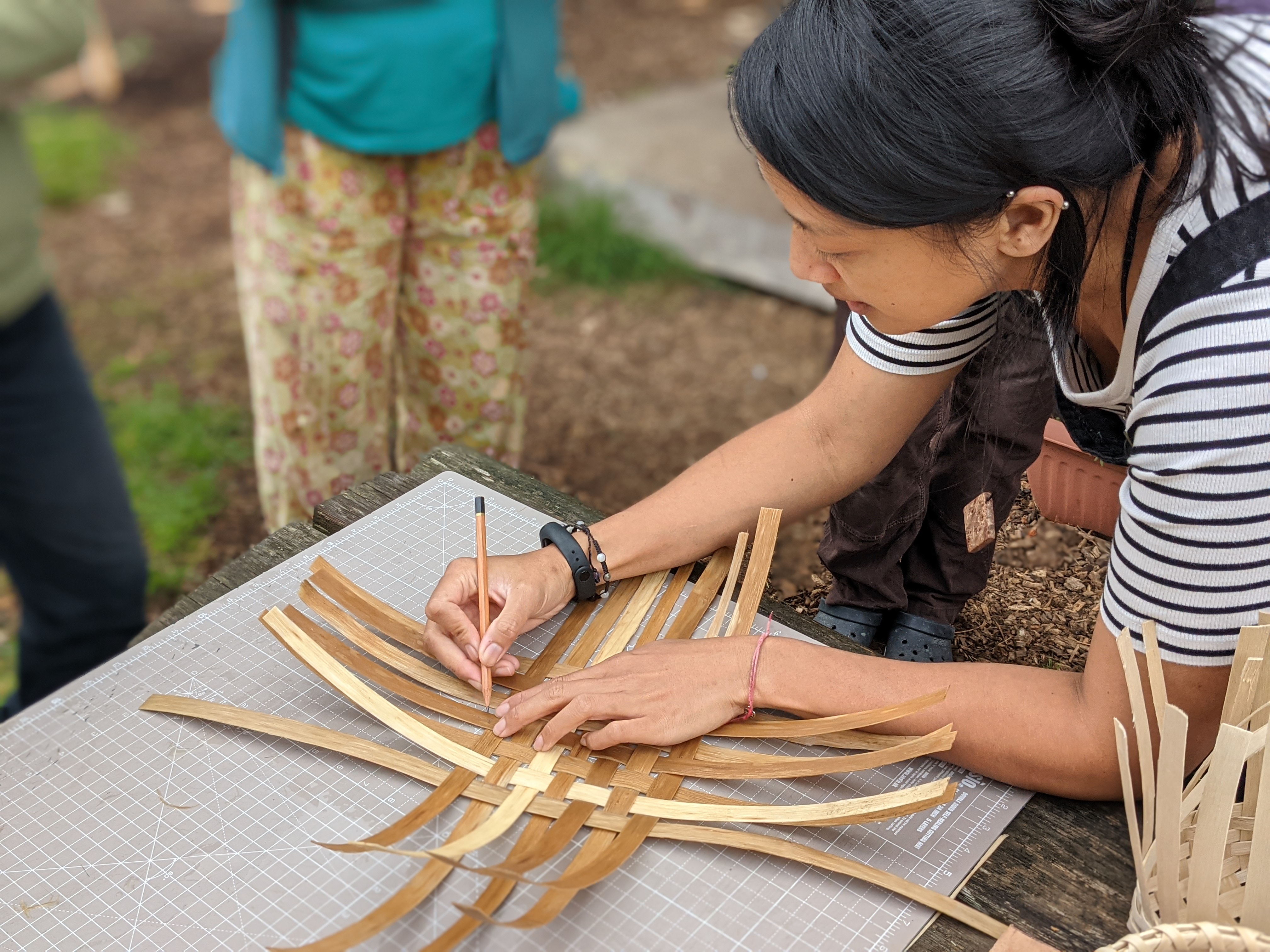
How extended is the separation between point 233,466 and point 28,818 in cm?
246

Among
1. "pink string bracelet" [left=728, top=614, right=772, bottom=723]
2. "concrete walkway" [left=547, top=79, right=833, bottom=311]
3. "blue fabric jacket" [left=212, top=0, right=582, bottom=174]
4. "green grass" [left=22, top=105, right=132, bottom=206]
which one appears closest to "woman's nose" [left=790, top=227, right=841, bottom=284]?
"pink string bracelet" [left=728, top=614, right=772, bottom=723]

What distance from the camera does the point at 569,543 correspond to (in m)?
1.58

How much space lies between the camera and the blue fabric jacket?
2.32 metres

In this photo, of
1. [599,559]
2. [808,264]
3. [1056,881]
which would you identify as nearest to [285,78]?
[599,559]

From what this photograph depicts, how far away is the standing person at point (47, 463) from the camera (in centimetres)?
195

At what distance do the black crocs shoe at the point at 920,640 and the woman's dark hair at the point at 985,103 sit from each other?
2.77 ft

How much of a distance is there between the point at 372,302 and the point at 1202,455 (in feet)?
6.28

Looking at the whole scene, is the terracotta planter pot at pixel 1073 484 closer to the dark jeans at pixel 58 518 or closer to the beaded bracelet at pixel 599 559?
the beaded bracelet at pixel 599 559

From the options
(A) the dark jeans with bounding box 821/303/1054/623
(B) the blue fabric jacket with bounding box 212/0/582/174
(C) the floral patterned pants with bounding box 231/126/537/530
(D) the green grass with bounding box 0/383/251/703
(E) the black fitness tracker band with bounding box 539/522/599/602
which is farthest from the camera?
(D) the green grass with bounding box 0/383/251/703

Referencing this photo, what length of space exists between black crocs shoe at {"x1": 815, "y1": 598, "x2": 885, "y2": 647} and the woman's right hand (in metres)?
0.52

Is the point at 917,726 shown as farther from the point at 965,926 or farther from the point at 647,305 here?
the point at 647,305

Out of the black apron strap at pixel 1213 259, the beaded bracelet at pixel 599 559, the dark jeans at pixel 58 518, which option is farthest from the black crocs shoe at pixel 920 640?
the dark jeans at pixel 58 518

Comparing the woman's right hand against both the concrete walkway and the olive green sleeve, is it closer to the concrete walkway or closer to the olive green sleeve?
the olive green sleeve

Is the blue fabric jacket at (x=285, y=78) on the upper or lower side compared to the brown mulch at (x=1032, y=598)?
upper
